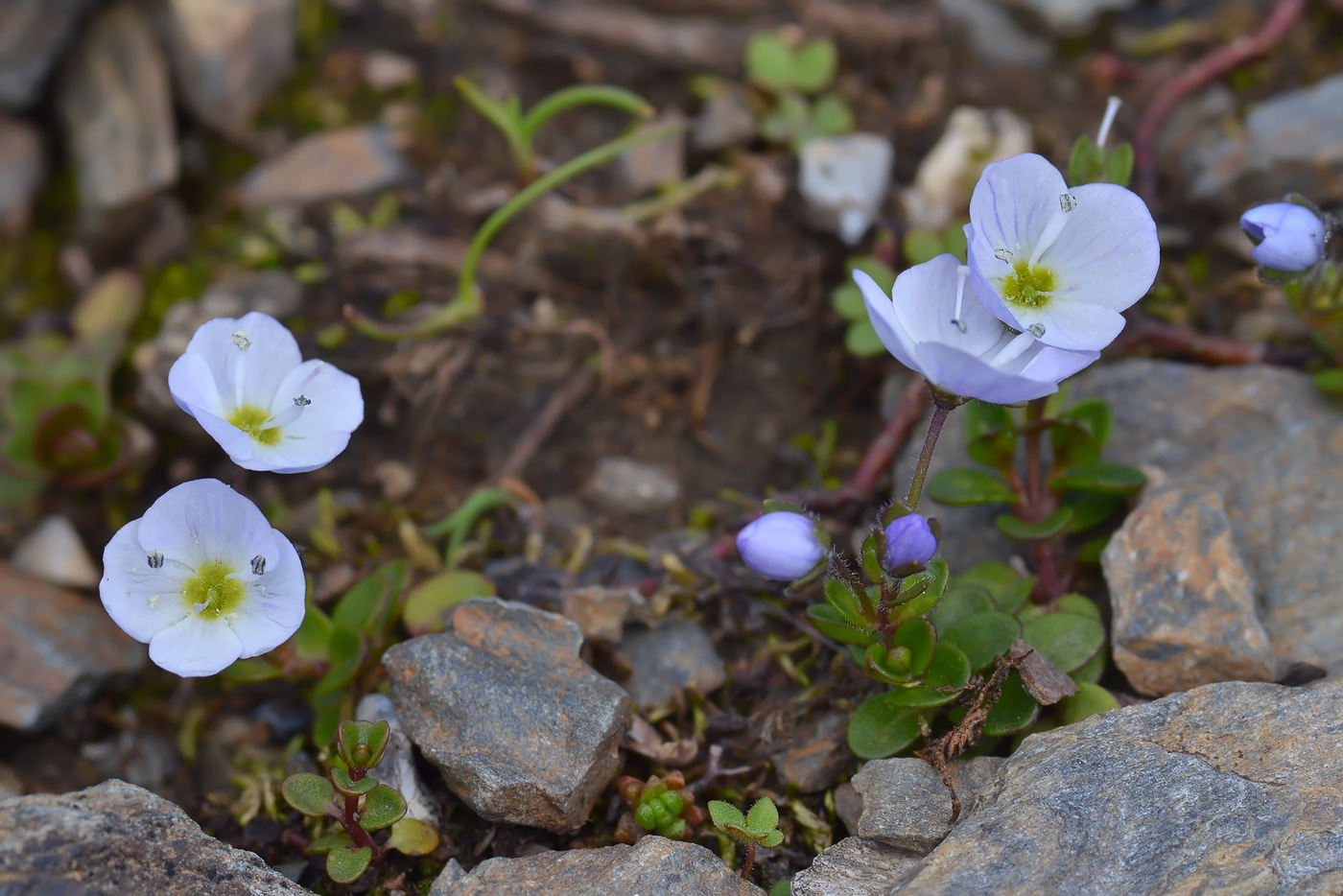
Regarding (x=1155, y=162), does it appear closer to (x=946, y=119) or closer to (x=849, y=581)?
(x=946, y=119)

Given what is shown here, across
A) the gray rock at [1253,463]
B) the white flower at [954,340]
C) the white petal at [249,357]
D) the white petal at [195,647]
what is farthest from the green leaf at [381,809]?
the gray rock at [1253,463]

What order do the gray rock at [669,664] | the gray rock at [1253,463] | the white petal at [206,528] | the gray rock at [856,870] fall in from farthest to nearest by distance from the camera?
the gray rock at [669,664], the gray rock at [1253,463], the white petal at [206,528], the gray rock at [856,870]

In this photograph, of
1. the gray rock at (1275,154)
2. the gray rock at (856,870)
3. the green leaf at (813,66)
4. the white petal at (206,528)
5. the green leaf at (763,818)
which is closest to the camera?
the gray rock at (856,870)

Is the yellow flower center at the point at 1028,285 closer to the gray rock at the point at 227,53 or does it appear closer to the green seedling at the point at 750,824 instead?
the green seedling at the point at 750,824

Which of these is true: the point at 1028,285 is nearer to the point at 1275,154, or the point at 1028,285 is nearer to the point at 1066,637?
the point at 1066,637

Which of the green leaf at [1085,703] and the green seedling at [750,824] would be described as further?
the green leaf at [1085,703]

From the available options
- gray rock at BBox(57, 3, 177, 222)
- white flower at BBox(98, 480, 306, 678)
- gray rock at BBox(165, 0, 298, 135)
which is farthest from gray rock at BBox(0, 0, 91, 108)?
white flower at BBox(98, 480, 306, 678)

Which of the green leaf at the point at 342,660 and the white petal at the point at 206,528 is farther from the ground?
the white petal at the point at 206,528
